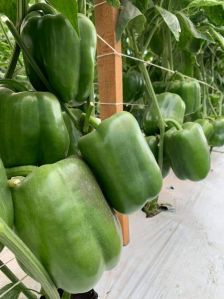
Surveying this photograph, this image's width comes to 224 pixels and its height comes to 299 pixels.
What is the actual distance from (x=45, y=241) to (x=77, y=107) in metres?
0.30

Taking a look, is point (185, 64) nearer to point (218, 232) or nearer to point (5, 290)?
point (218, 232)

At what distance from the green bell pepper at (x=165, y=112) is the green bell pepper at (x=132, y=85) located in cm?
11

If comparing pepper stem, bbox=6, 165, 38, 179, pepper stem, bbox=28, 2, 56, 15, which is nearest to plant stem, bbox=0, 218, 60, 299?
pepper stem, bbox=6, 165, 38, 179

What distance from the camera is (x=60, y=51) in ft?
1.63

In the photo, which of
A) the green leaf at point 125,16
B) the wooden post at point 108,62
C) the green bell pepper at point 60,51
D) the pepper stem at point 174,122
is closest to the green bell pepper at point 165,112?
the pepper stem at point 174,122

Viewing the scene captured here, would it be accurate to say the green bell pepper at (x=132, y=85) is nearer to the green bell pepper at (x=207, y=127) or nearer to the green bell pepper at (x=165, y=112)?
the green bell pepper at (x=165, y=112)

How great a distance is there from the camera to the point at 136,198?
0.47 m

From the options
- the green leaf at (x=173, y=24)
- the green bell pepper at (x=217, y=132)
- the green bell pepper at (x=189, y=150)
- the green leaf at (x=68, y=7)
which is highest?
the green leaf at (x=68, y=7)

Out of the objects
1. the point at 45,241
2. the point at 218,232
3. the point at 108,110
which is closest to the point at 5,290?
the point at 45,241

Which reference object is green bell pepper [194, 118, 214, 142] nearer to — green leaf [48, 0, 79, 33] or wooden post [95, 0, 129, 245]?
wooden post [95, 0, 129, 245]

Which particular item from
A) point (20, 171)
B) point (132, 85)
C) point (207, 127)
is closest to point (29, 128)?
point (20, 171)

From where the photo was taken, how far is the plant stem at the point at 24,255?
0.92 feet

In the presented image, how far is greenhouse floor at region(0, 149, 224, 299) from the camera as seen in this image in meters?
0.80

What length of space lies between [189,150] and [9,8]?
1.56 feet
